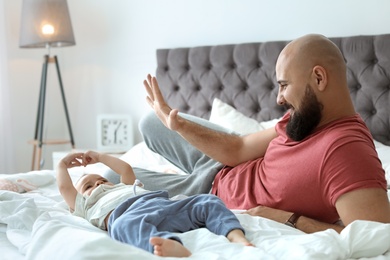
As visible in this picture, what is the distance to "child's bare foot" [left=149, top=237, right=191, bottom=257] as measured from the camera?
1.41 metres

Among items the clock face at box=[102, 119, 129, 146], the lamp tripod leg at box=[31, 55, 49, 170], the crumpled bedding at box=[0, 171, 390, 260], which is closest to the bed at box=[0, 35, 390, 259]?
the crumpled bedding at box=[0, 171, 390, 260]

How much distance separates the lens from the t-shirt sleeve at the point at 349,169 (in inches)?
66.9

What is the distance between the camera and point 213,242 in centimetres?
151

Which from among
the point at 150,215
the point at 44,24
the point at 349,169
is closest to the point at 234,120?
the point at 44,24

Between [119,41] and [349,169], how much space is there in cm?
288

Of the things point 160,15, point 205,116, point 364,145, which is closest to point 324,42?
point 364,145

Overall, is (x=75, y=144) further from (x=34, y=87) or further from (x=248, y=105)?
(x=248, y=105)

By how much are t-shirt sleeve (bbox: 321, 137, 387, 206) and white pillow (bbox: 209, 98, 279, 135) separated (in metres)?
1.42

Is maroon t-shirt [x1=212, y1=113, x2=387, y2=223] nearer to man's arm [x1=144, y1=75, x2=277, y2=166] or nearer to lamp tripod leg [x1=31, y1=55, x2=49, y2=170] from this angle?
man's arm [x1=144, y1=75, x2=277, y2=166]

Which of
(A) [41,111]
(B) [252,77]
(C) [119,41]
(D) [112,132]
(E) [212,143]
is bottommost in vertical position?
(D) [112,132]

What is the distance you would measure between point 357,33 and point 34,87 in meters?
2.38

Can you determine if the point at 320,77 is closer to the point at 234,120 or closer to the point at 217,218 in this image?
the point at 217,218

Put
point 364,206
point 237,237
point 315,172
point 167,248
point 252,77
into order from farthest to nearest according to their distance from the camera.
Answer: point 252,77, point 315,172, point 364,206, point 237,237, point 167,248

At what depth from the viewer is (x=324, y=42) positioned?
1950 mm
